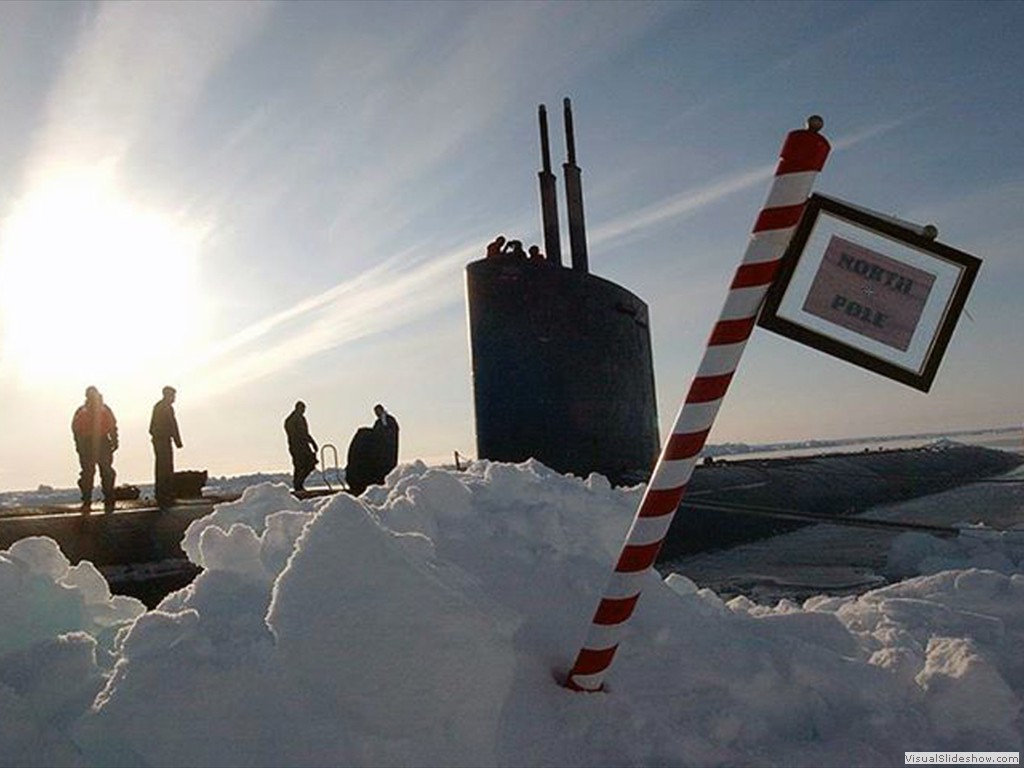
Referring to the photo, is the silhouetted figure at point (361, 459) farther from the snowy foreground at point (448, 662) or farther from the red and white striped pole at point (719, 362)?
the red and white striped pole at point (719, 362)

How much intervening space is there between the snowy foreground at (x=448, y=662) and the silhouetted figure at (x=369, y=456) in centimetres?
617

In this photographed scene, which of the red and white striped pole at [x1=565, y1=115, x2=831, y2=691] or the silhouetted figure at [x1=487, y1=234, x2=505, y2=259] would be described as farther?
the silhouetted figure at [x1=487, y1=234, x2=505, y2=259]

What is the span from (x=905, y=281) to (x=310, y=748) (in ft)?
7.09

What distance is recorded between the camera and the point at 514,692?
254cm

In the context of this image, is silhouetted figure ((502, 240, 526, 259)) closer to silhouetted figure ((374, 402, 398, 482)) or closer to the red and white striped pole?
silhouetted figure ((374, 402, 398, 482))

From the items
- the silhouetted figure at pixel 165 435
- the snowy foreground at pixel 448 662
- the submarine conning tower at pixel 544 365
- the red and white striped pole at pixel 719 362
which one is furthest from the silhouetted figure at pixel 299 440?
the red and white striped pole at pixel 719 362

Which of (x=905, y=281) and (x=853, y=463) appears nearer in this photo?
(x=905, y=281)

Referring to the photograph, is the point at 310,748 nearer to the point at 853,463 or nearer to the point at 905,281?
the point at 905,281

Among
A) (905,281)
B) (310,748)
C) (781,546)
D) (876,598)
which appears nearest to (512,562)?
(310,748)

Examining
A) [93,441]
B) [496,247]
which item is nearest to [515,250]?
[496,247]

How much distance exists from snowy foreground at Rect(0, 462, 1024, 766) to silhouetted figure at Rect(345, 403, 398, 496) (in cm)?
617

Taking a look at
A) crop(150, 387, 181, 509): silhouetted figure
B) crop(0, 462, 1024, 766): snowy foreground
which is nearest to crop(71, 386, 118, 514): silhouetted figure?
crop(150, 387, 181, 509): silhouetted figure

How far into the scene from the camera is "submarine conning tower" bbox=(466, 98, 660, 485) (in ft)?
32.4

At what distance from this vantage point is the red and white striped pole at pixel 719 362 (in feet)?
7.73
